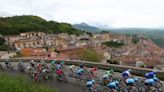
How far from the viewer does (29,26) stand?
15575 cm

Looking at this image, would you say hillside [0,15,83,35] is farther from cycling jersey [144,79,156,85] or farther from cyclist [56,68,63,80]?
cycling jersey [144,79,156,85]

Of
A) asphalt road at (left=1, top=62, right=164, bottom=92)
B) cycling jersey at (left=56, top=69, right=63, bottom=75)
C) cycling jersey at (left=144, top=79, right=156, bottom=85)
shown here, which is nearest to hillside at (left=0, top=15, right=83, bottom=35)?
cycling jersey at (left=56, top=69, right=63, bottom=75)

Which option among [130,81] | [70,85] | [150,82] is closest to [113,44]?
[70,85]

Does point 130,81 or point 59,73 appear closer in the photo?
point 130,81

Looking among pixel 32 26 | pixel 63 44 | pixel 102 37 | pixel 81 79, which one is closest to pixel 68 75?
pixel 81 79

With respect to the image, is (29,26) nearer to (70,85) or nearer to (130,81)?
(70,85)

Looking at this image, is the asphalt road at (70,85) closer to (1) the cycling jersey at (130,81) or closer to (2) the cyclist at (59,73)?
(2) the cyclist at (59,73)

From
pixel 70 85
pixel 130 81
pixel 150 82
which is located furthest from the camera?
pixel 70 85

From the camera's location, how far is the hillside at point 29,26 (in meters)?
146

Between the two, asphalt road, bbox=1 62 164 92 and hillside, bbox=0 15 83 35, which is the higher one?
asphalt road, bbox=1 62 164 92

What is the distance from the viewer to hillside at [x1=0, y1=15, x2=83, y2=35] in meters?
146

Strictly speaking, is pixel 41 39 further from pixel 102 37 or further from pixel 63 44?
pixel 102 37

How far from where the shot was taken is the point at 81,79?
19484 mm

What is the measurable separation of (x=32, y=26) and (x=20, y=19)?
9.38 m
